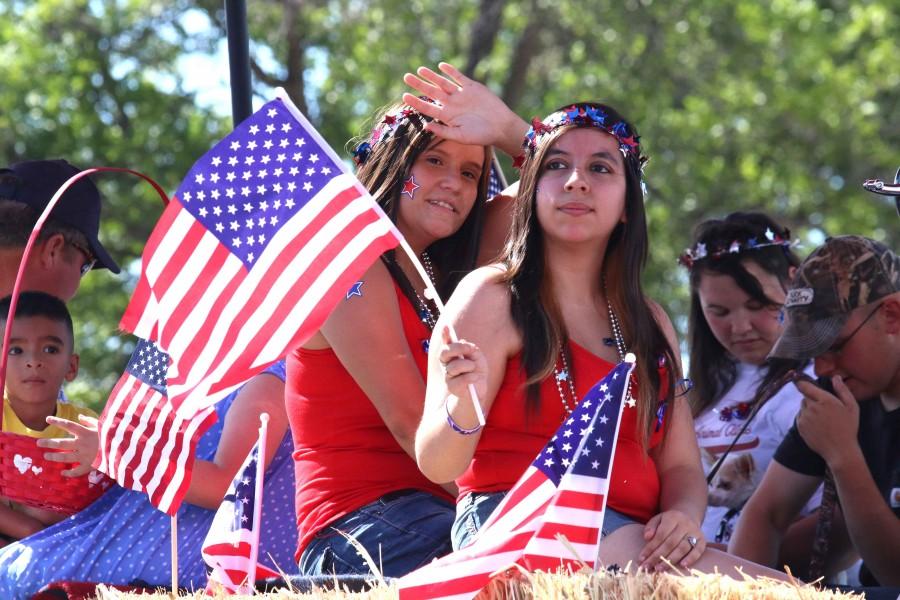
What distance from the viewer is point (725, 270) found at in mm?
5312

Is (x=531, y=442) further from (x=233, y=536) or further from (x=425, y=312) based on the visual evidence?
(x=233, y=536)

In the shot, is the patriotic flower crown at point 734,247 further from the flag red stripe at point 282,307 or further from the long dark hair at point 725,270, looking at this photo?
the flag red stripe at point 282,307

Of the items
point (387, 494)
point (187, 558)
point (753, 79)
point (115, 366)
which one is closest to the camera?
point (387, 494)

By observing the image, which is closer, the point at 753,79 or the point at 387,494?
the point at 387,494

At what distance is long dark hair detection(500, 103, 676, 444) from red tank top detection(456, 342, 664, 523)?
0.11 feet

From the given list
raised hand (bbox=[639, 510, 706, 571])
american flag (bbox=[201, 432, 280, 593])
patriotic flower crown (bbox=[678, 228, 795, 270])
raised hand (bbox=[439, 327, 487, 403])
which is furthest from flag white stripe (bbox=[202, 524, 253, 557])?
patriotic flower crown (bbox=[678, 228, 795, 270])

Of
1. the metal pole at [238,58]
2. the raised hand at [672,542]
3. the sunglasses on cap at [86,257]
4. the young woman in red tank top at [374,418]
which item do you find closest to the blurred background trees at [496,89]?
the sunglasses on cap at [86,257]

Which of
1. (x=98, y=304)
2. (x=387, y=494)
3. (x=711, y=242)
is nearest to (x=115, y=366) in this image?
(x=98, y=304)

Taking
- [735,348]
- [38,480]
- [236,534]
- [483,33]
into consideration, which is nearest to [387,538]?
[236,534]

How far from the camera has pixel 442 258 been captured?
4.37 m

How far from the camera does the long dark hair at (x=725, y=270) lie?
17.4 ft

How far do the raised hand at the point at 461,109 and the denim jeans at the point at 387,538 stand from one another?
1.09m

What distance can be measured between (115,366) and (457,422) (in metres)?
11.8

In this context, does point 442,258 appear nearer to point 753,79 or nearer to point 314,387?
point 314,387
